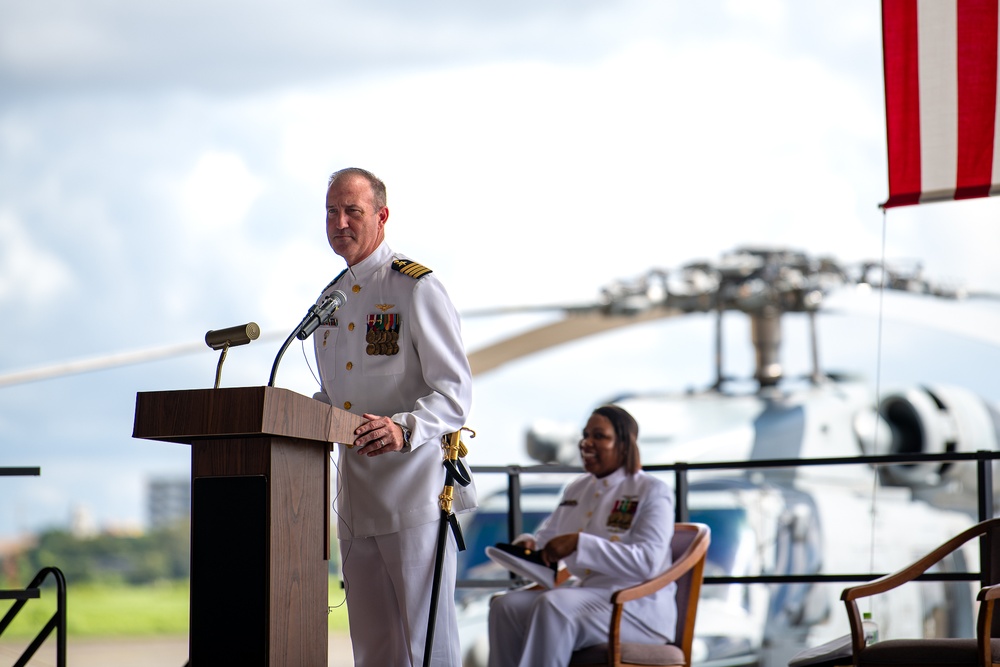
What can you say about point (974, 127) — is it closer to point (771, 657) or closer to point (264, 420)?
point (264, 420)

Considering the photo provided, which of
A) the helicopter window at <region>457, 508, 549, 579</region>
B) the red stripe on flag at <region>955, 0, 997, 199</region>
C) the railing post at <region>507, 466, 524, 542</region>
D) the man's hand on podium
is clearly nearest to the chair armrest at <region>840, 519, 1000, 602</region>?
the red stripe on flag at <region>955, 0, 997, 199</region>

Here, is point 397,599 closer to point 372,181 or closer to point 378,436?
point 378,436

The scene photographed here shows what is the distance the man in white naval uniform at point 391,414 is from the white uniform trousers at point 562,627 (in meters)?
0.81

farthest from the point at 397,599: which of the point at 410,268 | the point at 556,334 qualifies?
the point at 556,334

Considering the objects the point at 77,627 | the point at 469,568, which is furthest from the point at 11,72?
the point at 469,568

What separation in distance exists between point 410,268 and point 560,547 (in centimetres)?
110

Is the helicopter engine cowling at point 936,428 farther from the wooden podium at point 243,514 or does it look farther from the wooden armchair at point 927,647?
the wooden podium at point 243,514

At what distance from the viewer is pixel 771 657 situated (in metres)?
6.35

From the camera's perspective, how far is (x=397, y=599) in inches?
74.8

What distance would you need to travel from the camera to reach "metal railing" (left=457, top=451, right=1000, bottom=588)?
2.85 m

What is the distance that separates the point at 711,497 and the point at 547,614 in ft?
13.0

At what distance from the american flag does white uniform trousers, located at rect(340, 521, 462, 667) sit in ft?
7.16

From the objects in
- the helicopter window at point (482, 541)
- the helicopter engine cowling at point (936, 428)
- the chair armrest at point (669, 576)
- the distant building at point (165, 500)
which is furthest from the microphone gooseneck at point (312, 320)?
the distant building at point (165, 500)

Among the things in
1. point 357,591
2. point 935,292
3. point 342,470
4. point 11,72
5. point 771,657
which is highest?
point 11,72
